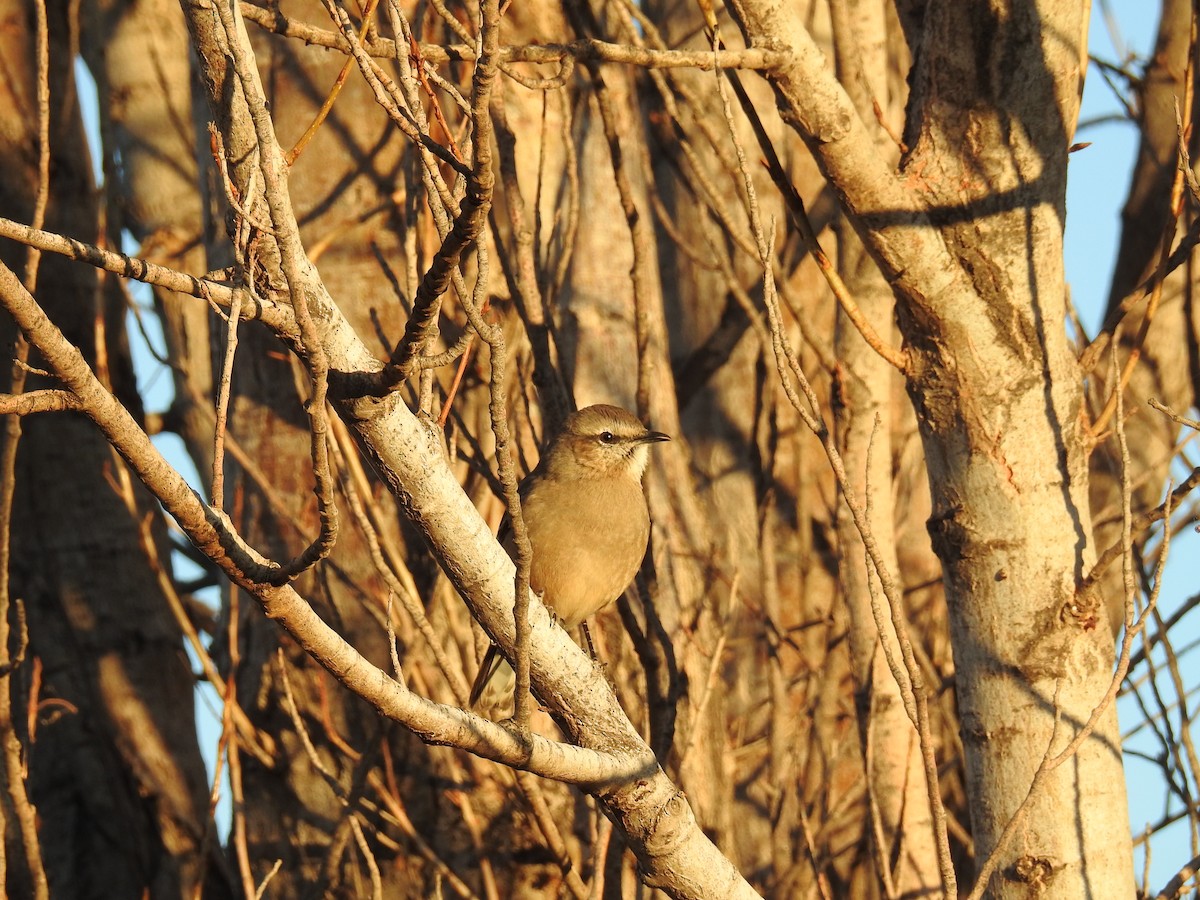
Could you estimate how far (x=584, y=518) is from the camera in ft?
15.5

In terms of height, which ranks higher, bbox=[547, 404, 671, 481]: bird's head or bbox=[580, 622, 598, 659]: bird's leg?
bbox=[547, 404, 671, 481]: bird's head

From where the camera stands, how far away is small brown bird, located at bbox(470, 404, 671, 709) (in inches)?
180

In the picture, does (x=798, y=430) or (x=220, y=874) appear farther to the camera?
(x=798, y=430)

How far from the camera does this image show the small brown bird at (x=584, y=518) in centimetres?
457

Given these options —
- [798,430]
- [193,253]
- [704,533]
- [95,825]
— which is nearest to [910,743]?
[704,533]

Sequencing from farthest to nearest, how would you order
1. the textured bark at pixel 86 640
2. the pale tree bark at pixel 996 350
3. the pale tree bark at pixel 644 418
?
the textured bark at pixel 86 640
the pale tree bark at pixel 996 350
the pale tree bark at pixel 644 418

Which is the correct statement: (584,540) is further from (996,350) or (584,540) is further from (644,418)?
(996,350)

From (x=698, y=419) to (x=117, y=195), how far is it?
2.99 m

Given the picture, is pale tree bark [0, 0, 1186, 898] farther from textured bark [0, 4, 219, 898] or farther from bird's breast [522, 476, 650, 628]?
bird's breast [522, 476, 650, 628]

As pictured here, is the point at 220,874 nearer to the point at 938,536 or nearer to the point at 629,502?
the point at 629,502

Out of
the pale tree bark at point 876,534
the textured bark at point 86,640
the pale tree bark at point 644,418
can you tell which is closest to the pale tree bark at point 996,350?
the pale tree bark at point 644,418

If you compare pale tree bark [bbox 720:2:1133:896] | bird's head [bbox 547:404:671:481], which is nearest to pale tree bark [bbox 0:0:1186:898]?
pale tree bark [bbox 720:2:1133:896]

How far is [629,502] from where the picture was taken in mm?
4828

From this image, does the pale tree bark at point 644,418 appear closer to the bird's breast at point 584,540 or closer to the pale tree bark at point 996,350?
the pale tree bark at point 996,350
